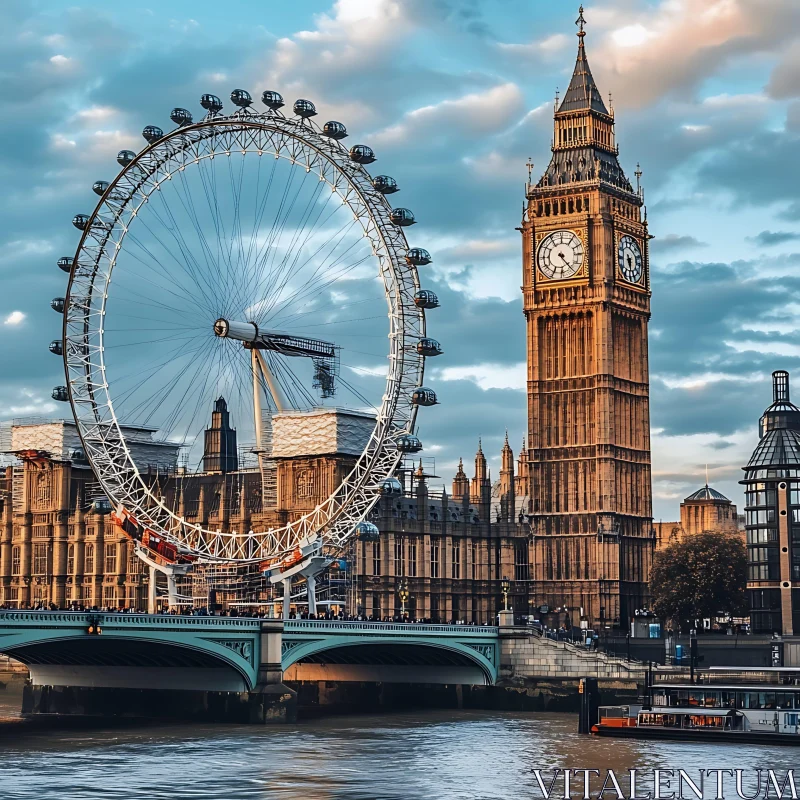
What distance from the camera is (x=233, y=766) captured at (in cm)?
6438

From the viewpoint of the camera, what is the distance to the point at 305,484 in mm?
124062

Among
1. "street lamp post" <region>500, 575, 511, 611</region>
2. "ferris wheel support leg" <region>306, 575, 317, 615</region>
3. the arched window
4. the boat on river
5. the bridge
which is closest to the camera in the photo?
the boat on river

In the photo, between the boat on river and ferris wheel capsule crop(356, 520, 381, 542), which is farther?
ferris wheel capsule crop(356, 520, 381, 542)

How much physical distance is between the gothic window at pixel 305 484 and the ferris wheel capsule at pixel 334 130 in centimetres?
3445

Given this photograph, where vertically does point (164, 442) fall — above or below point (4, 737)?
above

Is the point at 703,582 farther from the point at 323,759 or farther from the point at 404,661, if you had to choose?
the point at 323,759

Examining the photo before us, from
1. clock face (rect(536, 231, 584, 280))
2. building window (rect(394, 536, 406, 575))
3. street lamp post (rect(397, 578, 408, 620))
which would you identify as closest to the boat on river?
street lamp post (rect(397, 578, 408, 620))

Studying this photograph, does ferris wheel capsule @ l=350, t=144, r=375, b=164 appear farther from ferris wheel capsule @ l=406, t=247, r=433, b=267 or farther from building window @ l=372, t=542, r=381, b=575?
building window @ l=372, t=542, r=381, b=575

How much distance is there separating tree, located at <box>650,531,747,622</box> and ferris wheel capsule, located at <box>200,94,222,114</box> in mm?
50544

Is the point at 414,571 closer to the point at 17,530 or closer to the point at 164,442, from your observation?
the point at 164,442

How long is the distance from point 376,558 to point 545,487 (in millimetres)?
17407

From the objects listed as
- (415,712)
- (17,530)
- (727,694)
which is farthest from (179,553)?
(17,530)

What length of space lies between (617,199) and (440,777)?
82976 mm

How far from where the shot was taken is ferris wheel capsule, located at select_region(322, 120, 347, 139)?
9600 cm
